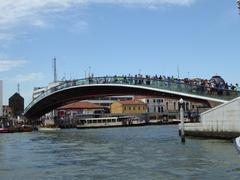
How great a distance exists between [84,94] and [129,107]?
67.1m

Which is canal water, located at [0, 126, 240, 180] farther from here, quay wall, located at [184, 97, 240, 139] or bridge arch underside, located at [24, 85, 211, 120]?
bridge arch underside, located at [24, 85, 211, 120]

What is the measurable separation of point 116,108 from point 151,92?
82920 millimetres

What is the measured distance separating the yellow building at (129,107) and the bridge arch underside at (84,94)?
156ft

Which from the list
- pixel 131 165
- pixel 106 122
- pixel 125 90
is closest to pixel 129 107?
pixel 106 122

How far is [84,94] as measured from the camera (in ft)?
237

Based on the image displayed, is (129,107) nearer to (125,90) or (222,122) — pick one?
(125,90)

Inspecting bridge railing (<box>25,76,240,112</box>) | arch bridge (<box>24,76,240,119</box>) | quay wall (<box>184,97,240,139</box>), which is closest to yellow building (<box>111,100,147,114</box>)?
arch bridge (<box>24,76,240,119</box>)

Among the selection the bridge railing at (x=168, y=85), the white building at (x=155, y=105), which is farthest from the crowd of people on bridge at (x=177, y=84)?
the white building at (x=155, y=105)

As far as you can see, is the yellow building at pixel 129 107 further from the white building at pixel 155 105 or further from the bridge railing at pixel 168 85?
the bridge railing at pixel 168 85

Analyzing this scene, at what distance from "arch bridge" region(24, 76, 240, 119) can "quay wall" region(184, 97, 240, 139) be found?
4745mm

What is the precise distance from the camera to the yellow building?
138 metres

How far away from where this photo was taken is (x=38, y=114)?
91.5 meters

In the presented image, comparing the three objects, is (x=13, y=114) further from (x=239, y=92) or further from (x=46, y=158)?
(x=46, y=158)

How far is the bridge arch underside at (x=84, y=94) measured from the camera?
56816mm
